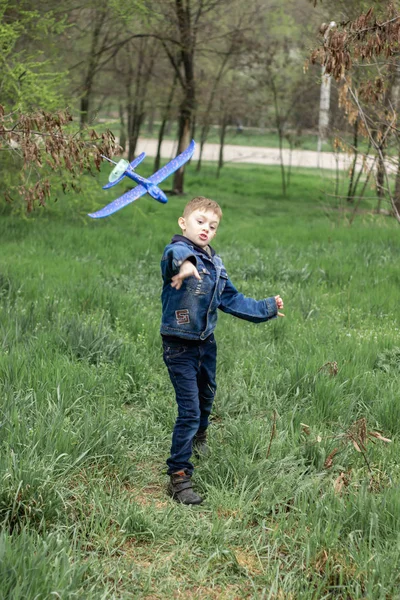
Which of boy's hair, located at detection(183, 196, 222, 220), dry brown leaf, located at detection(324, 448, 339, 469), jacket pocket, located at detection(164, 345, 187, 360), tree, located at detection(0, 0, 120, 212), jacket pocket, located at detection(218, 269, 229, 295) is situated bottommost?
dry brown leaf, located at detection(324, 448, 339, 469)

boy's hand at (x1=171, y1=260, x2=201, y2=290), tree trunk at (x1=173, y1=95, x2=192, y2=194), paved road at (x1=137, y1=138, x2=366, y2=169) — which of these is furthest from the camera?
paved road at (x1=137, y1=138, x2=366, y2=169)

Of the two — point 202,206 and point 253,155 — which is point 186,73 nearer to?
point 202,206

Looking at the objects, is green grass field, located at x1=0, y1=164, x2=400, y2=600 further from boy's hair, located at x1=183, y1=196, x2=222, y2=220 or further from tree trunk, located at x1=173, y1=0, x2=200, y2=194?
tree trunk, located at x1=173, y1=0, x2=200, y2=194

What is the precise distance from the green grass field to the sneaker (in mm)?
60

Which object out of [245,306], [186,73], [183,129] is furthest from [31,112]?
[183,129]

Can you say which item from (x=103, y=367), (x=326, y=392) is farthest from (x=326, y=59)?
(x=103, y=367)

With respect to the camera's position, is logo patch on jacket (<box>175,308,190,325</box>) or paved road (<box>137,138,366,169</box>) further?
paved road (<box>137,138,366,169</box>)

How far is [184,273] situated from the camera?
318cm

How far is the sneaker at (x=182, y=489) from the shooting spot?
340cm

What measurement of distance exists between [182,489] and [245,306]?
103 cm

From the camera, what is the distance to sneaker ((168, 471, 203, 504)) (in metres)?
3.40

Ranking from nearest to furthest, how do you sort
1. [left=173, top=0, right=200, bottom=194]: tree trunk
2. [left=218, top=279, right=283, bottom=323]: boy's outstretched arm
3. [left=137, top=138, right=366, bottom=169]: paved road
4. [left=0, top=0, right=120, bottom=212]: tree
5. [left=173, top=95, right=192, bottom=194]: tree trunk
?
1. [left=218, top=279, right=283, bottom=323]: boy's outstretched arm
2. [left=0, top=0, right=120, bottom=212]: tree
3. [left=173, top=0, right=200, bottom=194]: tree trunk
4. [left=173, top=95, right=192, bottom=194]: tree trunk
5. [left=137, top=138, right=366, bottom=169]: paved road

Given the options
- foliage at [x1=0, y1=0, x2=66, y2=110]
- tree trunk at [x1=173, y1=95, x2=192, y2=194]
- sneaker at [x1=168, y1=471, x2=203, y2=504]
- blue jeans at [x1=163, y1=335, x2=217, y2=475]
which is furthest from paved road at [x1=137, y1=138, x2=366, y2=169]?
sneaker at [x1=168, y1=471, x2=203, y2=504]

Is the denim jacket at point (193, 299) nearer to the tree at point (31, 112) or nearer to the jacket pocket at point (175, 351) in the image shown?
the jacket pocket at point (175, 351)
